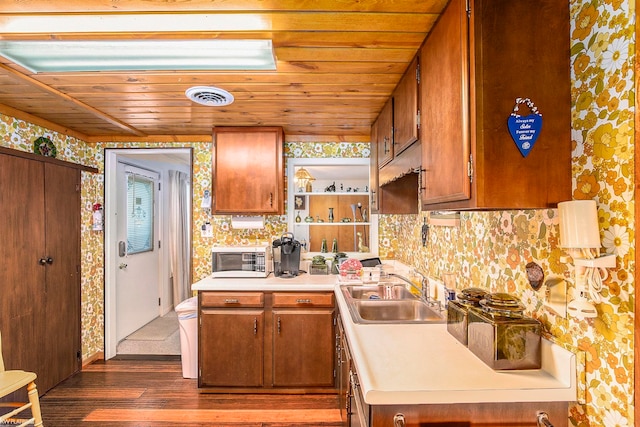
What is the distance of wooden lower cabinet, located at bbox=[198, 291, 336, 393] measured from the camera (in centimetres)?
264

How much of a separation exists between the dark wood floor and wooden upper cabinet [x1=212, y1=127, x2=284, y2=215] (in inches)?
58.7

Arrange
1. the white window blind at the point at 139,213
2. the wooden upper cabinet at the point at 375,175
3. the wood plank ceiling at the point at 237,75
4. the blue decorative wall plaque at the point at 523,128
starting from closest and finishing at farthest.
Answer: the blue decorative wall plaque at the point at 523,128, the wood plank ceiling at the point at 237,75, the wooden upper cabinet at the point at 375,175, the white window blind at the point at 139,213

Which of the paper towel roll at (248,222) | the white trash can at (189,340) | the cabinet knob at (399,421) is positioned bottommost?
the white trash can at (189,340)

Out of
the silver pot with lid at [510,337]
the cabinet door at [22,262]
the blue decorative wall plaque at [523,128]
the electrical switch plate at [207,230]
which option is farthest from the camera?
the electrical switch plate at [207,230]

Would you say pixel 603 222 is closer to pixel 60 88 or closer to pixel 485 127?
pixel 485 127

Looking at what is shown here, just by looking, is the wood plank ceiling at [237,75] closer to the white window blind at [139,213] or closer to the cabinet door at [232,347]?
the white window blind at [139,213]

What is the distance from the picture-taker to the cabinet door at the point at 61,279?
8.80ft

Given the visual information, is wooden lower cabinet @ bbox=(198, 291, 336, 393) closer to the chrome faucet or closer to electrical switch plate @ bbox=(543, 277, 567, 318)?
the chrome faucet

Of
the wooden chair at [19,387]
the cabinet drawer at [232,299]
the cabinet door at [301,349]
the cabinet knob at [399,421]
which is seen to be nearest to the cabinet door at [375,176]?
the cabinet door at [301,349]

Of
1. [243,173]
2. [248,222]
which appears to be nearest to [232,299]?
[248,222]

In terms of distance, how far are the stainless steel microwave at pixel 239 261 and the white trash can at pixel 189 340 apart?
421 mm

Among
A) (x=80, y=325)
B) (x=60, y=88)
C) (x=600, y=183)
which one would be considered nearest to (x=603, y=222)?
(x=600, y=183)

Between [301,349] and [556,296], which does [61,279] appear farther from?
[556,296]

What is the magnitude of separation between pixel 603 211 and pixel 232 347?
248 cm
